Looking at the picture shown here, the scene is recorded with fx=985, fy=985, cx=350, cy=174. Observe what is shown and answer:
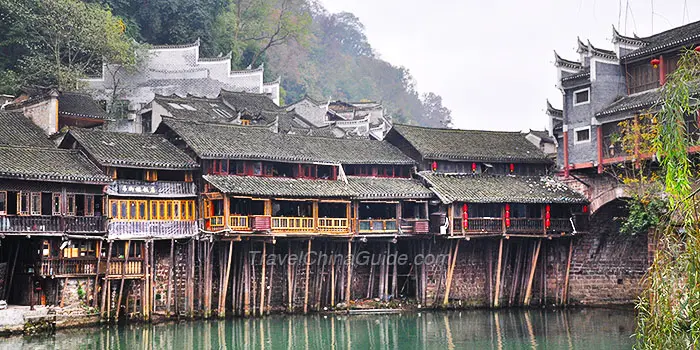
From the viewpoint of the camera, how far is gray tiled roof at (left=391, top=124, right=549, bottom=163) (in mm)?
42969

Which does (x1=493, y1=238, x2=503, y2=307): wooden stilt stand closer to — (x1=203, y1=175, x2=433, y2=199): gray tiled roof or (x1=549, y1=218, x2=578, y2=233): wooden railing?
(x1=549, y1=218, x2=578, y2=233): wooden railing

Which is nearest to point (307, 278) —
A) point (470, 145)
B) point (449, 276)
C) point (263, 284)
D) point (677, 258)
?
point (263, 284)

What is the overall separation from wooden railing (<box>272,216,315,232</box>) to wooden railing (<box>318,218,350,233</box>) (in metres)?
0.45

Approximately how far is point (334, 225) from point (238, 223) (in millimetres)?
4474

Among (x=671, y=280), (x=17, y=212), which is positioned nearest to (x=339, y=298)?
(x=17, y=212)

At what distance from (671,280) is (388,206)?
29.1 m

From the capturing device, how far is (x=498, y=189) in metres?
41.9

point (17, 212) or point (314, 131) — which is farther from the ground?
point (314, 131)

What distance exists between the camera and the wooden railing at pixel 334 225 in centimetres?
3834

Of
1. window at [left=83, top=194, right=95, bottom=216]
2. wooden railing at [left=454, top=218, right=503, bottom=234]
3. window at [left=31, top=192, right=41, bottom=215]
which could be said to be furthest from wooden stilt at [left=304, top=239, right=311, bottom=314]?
window at [left=31, top=192, right=41, bottom=215]

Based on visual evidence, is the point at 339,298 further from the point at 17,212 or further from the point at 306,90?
the point at 306,90

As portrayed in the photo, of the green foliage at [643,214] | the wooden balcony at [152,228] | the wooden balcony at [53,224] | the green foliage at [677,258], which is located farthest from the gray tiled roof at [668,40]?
the green foliage at [677,258]

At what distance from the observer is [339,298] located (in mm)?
39438

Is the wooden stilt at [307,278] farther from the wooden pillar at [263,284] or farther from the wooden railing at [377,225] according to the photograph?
the wooden railing at [377,225]
